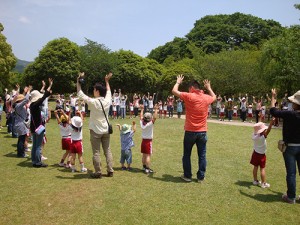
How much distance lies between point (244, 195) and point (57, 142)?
8289mm

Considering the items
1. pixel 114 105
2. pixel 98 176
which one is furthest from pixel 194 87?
pixel 114 105

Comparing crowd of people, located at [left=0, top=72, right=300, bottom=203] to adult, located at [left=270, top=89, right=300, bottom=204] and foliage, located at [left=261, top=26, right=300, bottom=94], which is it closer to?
adult, located at [left=270, top=89, right=300, bottom=204]

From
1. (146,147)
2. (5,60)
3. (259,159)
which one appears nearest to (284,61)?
(259,159)

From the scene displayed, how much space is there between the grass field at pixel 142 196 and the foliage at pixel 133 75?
2200 cm

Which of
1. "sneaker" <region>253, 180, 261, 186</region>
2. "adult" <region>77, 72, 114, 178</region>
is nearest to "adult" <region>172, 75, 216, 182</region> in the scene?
"sneaker" <region>253, 180, 261, 186</region>

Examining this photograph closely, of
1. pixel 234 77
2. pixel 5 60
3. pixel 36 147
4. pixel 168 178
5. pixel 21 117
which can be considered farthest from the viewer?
pixel 5 60

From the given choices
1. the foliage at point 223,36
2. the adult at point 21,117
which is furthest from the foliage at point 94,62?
the foliage at point 223,36

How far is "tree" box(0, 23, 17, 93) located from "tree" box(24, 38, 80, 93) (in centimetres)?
711

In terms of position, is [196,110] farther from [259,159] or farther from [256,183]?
[256,183]

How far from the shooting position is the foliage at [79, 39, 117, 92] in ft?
86.3

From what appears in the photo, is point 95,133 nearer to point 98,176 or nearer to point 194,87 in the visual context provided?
point 98,176

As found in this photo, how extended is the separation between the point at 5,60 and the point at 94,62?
11.7 m

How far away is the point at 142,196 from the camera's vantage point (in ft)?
19.1

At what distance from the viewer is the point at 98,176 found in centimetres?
688
